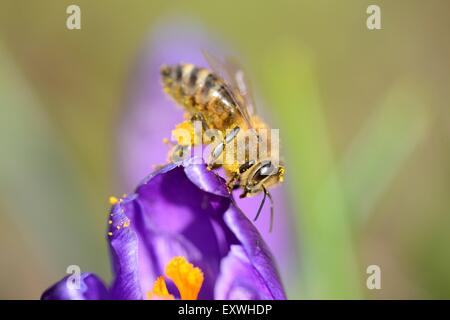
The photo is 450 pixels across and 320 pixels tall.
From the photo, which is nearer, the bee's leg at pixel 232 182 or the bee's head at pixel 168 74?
the bee's leg at pixel 232 182

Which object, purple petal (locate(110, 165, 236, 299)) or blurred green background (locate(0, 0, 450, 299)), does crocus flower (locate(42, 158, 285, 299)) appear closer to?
purple petal (locate(110, 165, 236, 299))

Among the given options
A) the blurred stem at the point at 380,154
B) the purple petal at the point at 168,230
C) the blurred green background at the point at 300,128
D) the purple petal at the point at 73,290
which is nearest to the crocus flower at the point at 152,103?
the blurred green background at the point at 300,128

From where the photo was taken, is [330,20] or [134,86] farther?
[330,20]

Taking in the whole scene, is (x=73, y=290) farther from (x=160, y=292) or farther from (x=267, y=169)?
(x=267, y=169)

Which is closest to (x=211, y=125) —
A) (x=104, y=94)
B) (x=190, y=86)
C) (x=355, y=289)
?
(x=190, y=86)

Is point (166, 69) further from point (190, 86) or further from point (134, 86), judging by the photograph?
point (134, 86)

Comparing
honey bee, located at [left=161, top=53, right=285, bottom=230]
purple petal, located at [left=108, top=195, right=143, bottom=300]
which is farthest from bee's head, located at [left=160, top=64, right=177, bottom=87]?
purple petal, located at [left=108, top=195, right=143, bottom=300]

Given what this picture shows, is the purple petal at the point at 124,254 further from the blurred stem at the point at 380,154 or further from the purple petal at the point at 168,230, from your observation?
the blurred stem at the point at 380,154
